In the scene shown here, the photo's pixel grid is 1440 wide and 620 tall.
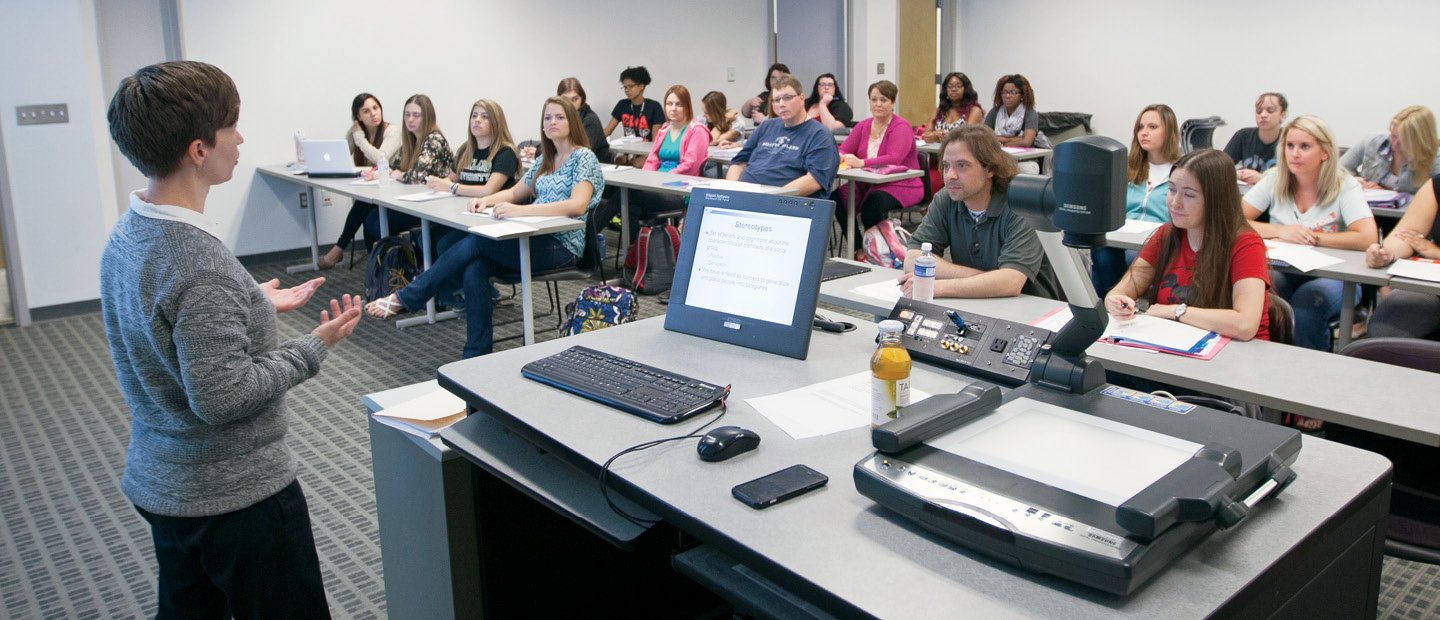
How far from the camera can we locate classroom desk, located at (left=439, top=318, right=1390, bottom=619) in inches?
47.1

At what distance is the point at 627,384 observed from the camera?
1.96 metres

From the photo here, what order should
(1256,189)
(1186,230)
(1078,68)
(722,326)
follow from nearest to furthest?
(722,326)
(1186,230)
(1256,189)
(1078,68)

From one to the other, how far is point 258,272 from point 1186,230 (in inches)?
238

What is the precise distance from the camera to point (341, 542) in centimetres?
297

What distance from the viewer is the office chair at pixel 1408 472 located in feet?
6.36

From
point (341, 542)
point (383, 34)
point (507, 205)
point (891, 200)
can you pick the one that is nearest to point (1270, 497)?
point (341, 542)

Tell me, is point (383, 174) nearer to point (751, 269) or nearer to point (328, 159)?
point (328, 159)

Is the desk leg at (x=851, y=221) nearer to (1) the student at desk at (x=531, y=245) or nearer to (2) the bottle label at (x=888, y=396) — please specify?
(1) the student at desk at (x=531, y=245)

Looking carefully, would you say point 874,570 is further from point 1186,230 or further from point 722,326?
point 1186,230

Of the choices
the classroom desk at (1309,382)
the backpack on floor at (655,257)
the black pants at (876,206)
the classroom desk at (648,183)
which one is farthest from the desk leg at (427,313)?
the classroom desk at (1309,382)

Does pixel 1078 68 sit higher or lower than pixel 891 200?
higher

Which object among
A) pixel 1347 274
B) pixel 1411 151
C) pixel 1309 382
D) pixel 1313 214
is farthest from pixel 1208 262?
pixel 1411 151

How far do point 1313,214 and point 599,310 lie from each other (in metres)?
2.80

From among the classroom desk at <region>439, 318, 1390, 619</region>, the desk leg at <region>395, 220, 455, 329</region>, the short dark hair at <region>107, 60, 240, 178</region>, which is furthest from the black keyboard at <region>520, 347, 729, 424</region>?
the desk leg at <region>395, 220, 455, 329</region>
